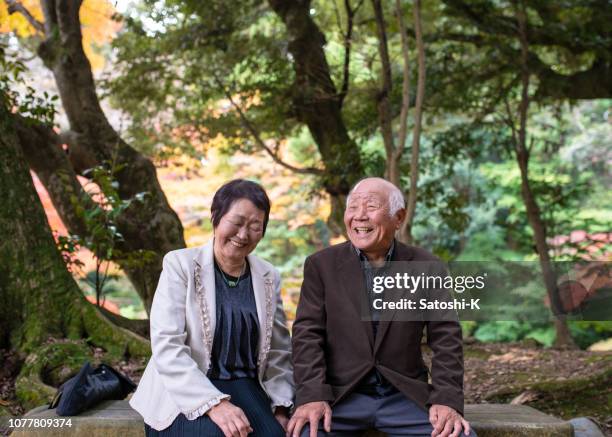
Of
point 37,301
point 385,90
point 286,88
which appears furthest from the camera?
point 286,88

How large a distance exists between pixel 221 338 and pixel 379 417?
65cm

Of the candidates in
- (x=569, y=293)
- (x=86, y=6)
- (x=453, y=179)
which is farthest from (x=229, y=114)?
(x=453, y=179)

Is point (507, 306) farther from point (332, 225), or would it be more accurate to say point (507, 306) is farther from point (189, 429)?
point (189, 429)

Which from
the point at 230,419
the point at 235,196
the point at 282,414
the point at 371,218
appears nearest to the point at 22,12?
the point at 235,196

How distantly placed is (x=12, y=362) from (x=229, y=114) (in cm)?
513

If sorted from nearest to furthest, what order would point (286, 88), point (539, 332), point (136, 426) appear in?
point (136, 426) → point (286, 88) → point (539, 332)

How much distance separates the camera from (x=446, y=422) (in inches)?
95.3

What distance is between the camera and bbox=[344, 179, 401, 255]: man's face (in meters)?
2.63

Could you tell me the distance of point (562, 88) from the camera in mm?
7609

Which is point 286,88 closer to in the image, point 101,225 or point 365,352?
point 101,225

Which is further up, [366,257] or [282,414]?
[366,257]

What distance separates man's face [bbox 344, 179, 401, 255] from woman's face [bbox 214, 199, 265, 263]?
0.36 meters

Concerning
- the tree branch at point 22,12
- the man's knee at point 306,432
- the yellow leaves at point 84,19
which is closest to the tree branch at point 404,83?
the yellow leaves at point 84,19

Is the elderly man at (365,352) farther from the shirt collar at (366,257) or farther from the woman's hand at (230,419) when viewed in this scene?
the woman's hand at (230,419)
